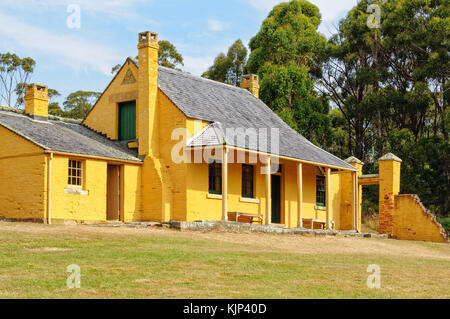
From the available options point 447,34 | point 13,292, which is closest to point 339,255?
point 13,292

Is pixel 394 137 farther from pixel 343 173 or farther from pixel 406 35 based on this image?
pixel 343 173

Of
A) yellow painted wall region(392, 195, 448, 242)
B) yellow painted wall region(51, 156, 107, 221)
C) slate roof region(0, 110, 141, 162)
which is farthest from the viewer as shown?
yellow painted wall region(392, 195, 448, 242)

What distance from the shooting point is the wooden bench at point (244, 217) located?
81.3 ft

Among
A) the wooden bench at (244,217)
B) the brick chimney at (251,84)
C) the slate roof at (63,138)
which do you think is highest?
the brick chimney at (251,84)

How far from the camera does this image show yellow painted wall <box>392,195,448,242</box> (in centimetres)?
2705

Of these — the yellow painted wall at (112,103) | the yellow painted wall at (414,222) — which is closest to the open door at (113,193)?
the yellow painted wall at (112,103)

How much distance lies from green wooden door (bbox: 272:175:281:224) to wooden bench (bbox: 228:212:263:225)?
183cm

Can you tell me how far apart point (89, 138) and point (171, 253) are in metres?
11.1

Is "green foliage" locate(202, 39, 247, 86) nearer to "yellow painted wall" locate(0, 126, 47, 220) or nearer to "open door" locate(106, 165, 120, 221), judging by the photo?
"open door" locate(106, 165, 120, 221)

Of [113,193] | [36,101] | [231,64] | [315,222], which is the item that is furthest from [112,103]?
[231,64]

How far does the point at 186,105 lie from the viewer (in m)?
24.5

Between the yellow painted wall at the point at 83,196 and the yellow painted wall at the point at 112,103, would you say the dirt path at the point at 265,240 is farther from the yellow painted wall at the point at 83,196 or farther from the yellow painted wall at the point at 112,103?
the yellow painted wall at the point at 112,103

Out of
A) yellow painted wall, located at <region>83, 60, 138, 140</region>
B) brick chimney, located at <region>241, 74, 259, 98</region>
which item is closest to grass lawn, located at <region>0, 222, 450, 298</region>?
yellow painted wall, located at <region>83, 60, 138, 140</region>

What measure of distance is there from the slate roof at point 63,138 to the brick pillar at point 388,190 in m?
11.3
